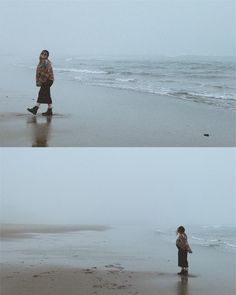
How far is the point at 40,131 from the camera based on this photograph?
20.2ft

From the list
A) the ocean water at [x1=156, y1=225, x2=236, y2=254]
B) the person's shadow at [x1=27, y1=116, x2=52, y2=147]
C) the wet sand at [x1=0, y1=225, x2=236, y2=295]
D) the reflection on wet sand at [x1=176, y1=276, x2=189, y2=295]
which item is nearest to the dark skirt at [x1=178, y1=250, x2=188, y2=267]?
the wet sand at [x1=0, y1=225, x2=236, y2=295]

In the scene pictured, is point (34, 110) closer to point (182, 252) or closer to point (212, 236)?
point (182, 252)

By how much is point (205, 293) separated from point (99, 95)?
4920 millimetres

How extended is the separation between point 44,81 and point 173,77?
7.84 metres

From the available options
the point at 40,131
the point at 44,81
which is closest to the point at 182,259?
the point at 40,131

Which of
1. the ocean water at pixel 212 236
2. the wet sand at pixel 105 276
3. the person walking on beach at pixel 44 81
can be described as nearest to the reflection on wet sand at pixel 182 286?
the wet sand at pixel 105 276

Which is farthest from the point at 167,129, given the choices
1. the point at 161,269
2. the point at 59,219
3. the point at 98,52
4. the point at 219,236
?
the point at 98,52

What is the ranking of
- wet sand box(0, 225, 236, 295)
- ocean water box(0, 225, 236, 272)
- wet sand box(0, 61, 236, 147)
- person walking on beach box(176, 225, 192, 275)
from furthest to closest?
ocean water box(0, 225, 236, 272)
person walking on beach box(176, 225, 192, 275)
wet sand box(0, 61, 236, 147)
wet sand box(0, 225, 236, 295)

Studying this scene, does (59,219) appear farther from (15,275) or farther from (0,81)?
(15,275)

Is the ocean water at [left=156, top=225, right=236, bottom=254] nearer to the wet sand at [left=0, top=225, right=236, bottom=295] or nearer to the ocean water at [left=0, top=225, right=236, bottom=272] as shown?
the ocean water at [left=0, top=225, right=236, bottom=272]

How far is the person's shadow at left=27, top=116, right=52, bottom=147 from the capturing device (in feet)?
19.2

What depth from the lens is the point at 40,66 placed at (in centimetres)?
699

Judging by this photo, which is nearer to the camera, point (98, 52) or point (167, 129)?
point (167, 129)

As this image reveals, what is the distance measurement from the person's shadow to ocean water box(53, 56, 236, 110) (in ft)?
11.6
